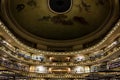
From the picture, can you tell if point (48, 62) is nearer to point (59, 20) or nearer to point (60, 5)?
point (59, 20)

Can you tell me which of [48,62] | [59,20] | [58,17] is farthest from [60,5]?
[48,62]

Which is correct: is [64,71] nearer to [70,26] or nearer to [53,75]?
[53,75]

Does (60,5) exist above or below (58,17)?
above

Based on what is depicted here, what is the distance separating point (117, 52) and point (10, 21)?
18.6 meters

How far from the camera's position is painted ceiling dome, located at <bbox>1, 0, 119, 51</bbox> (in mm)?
41875

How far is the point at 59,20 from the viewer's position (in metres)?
45.7

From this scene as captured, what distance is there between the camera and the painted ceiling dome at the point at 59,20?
4188 centimetres

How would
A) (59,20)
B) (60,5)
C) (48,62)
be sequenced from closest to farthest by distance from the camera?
(48,62) → (60,5) → (59,20)

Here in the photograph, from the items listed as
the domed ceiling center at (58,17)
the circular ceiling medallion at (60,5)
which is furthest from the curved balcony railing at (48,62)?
the circular ceiling medallion at (60,5)

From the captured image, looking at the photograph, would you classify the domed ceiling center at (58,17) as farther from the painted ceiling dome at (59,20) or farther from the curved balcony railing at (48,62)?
the curved balcony railing at (48,62)

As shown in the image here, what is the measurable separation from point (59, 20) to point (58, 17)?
2.00ft

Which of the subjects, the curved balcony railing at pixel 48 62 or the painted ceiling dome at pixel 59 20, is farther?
the painted ceiling dome at pixel 59 20

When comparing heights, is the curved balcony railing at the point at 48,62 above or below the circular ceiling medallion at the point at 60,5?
below

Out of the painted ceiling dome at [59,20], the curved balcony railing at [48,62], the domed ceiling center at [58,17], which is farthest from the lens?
the domed ceiling center at [58,17]
